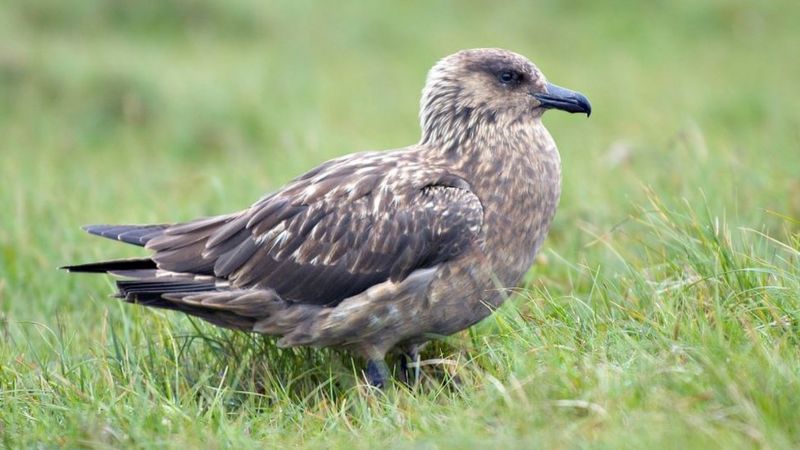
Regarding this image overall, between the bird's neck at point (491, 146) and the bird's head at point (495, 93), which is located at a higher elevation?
the bird's head at point (495, 93)

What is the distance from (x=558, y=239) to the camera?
5.70 meters

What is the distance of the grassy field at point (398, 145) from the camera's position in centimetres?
332

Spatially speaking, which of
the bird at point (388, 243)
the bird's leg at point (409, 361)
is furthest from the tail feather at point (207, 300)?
the bird's leg at point (409, 361)

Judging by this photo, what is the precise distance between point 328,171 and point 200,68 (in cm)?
596

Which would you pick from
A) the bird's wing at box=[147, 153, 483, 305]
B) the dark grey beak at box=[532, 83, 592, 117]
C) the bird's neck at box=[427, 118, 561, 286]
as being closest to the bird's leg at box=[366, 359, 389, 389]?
the bird's wing at box=[147, 153, 483, 305]

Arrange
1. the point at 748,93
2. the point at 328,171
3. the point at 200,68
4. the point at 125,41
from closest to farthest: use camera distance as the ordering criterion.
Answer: the point at 328,171 → the point at 748,93 → the point at 200,68 → the point at 125,41

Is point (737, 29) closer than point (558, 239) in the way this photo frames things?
No

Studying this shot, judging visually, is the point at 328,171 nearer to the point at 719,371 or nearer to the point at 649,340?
the point at 649,340

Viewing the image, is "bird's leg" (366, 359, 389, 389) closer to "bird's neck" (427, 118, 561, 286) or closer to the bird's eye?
"bird's neck" (427, 118, 561, 286)

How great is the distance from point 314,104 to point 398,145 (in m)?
1.57

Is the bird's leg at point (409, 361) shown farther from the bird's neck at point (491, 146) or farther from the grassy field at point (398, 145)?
the bird's neck at point (491, 146)

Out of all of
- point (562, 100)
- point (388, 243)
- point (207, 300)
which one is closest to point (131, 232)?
point (207, 300)

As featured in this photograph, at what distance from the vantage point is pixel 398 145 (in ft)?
27.1

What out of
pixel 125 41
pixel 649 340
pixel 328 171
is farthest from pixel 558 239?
pixel 125 41
